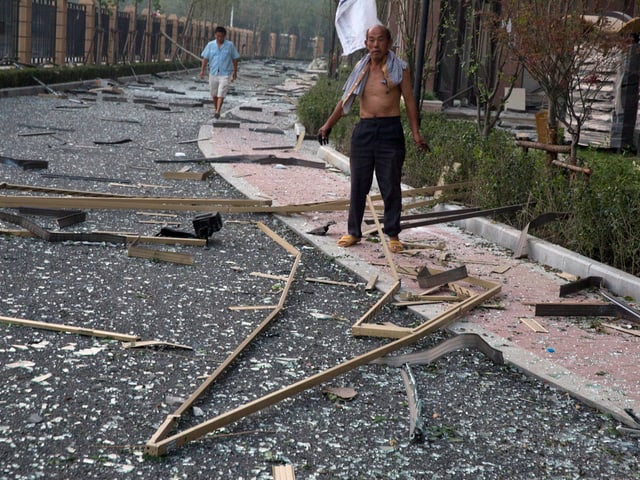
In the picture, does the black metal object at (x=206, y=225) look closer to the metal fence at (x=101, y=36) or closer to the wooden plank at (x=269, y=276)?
the wooden plank at (x=269, y=276)

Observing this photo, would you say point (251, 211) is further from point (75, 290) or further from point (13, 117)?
point (13, 117)

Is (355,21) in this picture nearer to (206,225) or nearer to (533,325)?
(206,225)

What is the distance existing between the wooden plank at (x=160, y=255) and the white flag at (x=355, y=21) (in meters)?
2.83

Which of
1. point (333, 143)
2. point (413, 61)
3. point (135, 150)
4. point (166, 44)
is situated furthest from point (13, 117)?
point (166, 44)

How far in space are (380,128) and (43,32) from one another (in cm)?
2507

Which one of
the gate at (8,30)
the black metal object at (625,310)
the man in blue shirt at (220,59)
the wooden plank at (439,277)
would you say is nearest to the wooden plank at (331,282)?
the wooden plank at (439,277)

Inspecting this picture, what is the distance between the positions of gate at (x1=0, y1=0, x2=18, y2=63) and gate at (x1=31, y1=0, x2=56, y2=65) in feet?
4.16

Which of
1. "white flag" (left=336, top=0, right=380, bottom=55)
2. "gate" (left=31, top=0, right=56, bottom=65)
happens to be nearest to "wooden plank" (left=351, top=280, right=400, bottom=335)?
"white flag" (left=336, top=0, right=380, bottom=55)

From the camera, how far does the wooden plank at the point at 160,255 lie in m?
7.52

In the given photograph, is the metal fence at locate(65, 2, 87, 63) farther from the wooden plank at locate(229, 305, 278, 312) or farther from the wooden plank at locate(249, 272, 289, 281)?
the wooden plank at locate(229, 305, 278, 312)

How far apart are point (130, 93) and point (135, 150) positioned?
1548cm

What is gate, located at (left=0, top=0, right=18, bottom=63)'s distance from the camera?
90.5 ft

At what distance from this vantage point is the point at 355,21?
9.23 metres

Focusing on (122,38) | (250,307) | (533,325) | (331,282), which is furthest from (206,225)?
(122,38)
